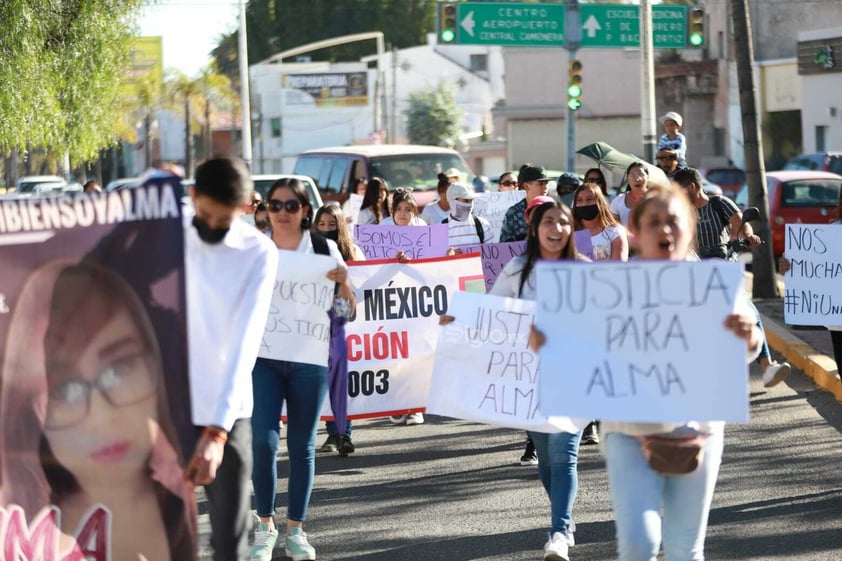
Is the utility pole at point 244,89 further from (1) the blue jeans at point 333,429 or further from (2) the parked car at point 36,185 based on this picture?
(1) the blue jeans at point 333,429

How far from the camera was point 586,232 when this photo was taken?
9.30 m

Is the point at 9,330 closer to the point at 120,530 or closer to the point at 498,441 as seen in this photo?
the point at 120,530

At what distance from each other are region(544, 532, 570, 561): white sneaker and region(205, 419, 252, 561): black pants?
1.83 metres

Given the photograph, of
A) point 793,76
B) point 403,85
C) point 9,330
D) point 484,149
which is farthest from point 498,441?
point 403,85

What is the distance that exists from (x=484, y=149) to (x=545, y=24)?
125 feet

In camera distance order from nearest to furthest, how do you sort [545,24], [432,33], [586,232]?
1. [586,232]
2. [545,24]
3. [432,33]

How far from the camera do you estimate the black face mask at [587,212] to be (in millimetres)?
9148

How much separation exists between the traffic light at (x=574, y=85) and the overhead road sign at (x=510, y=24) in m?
2.25

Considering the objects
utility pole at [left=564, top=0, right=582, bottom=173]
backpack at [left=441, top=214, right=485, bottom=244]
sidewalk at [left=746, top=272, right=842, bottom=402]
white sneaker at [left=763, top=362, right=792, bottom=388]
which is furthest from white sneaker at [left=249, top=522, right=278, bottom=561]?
utility pole at [left=564, top=0, right=582, bottom=173]

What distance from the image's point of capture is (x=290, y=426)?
7066mm

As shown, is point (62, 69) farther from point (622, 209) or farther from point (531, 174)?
point (622, 209)

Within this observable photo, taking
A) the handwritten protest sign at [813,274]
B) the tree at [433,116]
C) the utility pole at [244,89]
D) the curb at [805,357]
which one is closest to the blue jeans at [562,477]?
the handwritten protest sign at [813,274]

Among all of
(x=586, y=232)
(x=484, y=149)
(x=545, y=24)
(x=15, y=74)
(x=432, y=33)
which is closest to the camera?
(x=586, y=232)

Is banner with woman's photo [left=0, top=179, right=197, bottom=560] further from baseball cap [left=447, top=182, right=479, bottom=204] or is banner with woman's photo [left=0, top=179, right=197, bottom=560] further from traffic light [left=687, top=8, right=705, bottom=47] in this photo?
traffic light [left=687, top=8, right=705, bottom=47]
